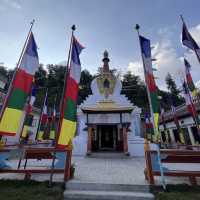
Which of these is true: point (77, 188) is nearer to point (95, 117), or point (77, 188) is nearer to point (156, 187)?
point (156, 187)

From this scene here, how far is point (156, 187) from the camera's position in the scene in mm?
5109

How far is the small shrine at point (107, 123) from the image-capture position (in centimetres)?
1307

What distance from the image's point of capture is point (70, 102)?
582cm

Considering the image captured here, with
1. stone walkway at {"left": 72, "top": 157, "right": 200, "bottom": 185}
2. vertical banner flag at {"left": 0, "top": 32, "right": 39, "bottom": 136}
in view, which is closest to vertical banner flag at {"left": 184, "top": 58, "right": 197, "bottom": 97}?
stone walkway at {"left": 72, "top": 157, "right": 200, "bottom": 185}

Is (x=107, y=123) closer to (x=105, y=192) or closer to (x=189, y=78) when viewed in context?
(x=189, y=78)

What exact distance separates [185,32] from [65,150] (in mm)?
6858

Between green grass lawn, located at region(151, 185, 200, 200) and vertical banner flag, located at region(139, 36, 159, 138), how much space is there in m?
1.88

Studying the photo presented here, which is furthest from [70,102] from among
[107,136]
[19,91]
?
[107,136]

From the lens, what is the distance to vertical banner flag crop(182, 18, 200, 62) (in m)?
6.20

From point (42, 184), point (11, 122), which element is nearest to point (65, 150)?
point (42, 184)

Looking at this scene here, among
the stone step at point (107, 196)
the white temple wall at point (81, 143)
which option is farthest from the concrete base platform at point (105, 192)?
the white temple wall at point (81, 143)

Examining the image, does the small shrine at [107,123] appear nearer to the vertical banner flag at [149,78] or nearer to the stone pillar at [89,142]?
the stone pillar at [89,142]

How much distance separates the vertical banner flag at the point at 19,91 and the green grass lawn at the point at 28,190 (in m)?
1.71

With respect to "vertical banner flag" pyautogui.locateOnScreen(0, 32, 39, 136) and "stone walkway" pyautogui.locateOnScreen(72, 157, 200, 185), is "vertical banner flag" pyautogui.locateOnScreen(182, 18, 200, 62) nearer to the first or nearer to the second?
"stone walkway" pyautogui.locateOnScreen(72, 157, 200, 185)
